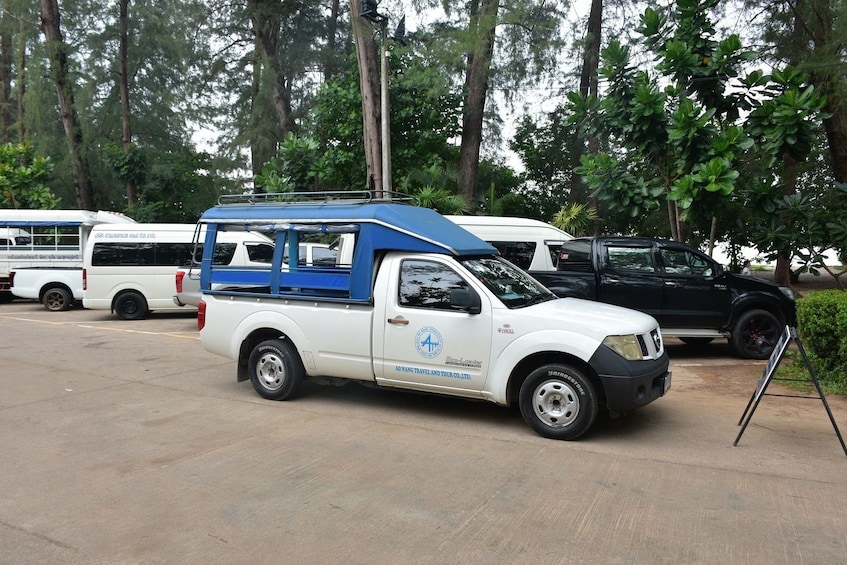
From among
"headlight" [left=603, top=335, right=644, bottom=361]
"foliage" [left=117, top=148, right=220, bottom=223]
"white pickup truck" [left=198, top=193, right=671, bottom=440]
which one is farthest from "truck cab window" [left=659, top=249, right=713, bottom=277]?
"foliage" [left=117, top=148, right=220, bottom=223]

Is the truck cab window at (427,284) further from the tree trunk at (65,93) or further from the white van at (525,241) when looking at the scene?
the tree trunk at (65,93)

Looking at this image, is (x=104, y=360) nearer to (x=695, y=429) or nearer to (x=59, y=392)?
(x=59, y=392)

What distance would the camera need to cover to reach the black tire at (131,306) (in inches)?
638

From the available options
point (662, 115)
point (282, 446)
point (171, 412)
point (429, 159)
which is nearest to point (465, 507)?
point (282, 446)

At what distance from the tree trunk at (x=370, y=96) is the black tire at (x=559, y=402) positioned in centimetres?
1173

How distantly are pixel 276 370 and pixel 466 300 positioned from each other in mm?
2647

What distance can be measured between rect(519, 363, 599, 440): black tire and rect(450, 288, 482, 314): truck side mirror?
83 centimetres

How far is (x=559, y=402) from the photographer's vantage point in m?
6.01

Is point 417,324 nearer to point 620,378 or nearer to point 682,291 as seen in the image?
point 620,378

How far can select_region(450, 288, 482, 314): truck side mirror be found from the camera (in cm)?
619

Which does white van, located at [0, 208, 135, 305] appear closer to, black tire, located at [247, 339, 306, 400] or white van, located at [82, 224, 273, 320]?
white van, located at [82, 224, 273, 320]

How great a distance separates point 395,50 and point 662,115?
9.49m

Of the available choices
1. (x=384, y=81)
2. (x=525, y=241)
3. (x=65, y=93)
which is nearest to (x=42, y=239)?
(x=65, y=93)

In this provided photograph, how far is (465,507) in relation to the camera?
176 inches
